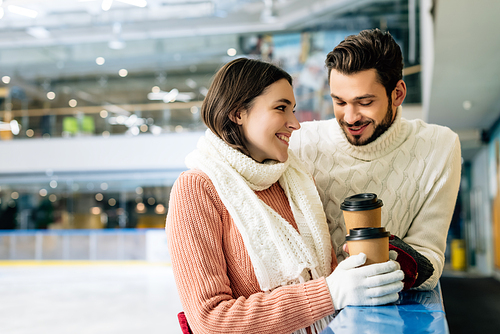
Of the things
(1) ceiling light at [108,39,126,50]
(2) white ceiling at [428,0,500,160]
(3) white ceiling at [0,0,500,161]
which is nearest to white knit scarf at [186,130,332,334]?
(2) white ceiling at [428,0,500,160]

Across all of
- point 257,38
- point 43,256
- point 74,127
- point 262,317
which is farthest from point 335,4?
point 262,317

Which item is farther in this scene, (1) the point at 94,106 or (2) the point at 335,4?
(1) the point at 94,106

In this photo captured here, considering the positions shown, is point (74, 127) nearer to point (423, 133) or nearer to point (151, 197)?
point (151, 197)

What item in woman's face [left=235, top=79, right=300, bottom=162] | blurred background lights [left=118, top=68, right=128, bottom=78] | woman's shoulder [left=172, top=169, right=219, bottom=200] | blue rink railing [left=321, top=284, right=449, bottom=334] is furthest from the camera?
blurred background lights [left=118, top=68, right=128, bottom=78]

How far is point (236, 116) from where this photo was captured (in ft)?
5.16

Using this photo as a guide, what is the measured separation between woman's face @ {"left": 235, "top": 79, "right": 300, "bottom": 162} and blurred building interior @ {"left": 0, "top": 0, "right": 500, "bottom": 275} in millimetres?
9601

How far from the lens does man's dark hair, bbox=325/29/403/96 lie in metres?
1.70

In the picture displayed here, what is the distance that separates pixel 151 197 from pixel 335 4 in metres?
8.14

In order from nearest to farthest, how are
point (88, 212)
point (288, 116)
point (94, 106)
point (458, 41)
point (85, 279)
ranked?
Answer: point (288, 116) < point (458, 41) < point (85, 279) < point (88, 212) < point (94, 106)

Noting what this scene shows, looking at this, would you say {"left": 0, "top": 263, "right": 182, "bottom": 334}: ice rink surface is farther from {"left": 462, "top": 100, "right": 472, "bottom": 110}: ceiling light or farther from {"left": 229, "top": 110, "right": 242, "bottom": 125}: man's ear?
{"left": 462, "top": 100, "right": 472, "bottom": 110}: ceiling light

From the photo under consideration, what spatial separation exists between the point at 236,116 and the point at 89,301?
769cm

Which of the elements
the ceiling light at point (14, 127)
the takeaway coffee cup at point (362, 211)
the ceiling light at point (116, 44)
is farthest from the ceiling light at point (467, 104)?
the ceiling light at point (14, 127)

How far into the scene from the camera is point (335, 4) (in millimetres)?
12836

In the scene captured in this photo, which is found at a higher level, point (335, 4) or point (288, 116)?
point (335, 4)
